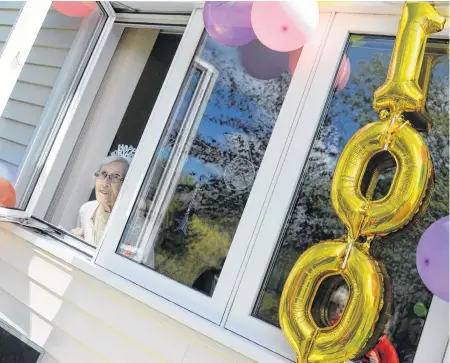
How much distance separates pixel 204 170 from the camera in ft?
8.50

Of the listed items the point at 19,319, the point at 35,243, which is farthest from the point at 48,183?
the point at 19,319

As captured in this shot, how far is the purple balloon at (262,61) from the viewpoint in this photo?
2.43 m

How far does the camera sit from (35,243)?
9.11ft

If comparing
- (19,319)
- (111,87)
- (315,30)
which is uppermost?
(315,30)

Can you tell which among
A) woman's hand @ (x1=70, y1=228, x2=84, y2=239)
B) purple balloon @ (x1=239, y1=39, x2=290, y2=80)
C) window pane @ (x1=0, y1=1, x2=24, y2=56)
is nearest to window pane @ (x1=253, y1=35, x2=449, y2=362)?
purple balloon @ (x1=239, y1=39, x2=290, y2=80)

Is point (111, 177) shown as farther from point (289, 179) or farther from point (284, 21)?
point (284, 21)

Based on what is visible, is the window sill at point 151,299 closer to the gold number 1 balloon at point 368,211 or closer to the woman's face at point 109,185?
the gold number 1 balloon at point 368,211

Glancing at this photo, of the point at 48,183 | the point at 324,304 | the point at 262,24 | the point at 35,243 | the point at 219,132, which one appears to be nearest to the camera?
the point at 324,304

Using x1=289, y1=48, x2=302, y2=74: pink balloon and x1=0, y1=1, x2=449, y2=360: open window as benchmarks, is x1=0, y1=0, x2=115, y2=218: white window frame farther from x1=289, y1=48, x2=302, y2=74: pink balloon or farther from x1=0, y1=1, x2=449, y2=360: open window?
x1=289, y1=48, x2=302, y2=74: pink balloon

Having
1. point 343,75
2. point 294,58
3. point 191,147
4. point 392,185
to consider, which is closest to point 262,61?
point 294,58

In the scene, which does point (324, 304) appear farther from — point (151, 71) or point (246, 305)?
point (151, 71)

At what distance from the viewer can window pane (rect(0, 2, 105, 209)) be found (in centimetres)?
313

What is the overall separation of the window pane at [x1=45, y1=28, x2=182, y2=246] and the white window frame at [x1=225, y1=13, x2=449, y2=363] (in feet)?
4.33

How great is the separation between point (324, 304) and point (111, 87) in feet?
7.73
